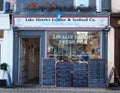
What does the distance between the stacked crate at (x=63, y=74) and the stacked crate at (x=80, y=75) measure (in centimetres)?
23

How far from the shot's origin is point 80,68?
18266 millimetres

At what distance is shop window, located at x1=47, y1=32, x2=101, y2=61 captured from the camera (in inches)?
738

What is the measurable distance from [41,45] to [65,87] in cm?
230

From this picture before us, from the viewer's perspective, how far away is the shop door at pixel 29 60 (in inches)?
757

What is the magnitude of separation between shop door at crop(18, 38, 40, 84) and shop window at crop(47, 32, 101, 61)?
1.38m

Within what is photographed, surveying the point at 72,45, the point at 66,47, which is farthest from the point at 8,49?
the point at 72,45

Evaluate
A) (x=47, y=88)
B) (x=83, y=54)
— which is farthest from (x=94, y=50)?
(x=47, y=88)

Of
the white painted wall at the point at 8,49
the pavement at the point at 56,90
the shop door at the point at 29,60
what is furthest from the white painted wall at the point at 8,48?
the pavement at the point at 56,90

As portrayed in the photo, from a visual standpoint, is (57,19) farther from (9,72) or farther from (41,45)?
(9,72)

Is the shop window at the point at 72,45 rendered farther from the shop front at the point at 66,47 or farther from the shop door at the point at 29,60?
the shop door at the point at 29,60

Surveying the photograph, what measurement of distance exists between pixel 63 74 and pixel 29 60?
116 inches

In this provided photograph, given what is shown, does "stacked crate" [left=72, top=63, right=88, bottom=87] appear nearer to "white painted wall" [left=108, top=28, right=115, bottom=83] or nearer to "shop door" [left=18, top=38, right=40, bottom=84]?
"white painted wall" [left=108, top=28, right=115, bottom=83]

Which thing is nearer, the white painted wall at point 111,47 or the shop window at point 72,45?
the white painted wall at point 111,47

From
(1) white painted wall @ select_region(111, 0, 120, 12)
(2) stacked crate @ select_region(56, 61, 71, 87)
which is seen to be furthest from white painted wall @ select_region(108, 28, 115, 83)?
(2) stacked crate @ select_region(56, 61, 71, 87)
